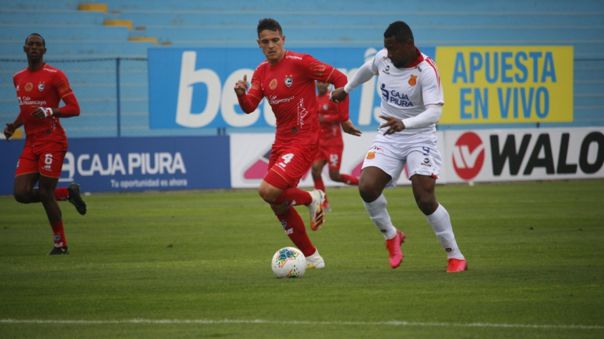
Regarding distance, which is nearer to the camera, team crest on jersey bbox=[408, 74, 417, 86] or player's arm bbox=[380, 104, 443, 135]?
player's arm bbox=[380, 104, 443, 135]

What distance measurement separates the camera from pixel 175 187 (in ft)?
85.7

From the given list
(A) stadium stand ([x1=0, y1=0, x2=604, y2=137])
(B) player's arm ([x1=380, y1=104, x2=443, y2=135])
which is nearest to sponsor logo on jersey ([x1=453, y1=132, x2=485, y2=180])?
(A) stadium stand ([x1=0, y1=0, x2=604, y2=137])

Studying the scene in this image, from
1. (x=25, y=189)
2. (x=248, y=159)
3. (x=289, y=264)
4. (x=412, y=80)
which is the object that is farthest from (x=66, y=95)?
(x=248, y=159)

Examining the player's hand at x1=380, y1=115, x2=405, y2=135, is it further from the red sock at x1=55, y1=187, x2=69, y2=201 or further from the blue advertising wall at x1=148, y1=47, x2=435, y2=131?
the blue advertising wall at x1=148, y1=47, x2=435, y2=131

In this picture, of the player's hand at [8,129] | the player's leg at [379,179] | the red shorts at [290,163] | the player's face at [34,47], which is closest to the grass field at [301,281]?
the player's leg at [379,179]

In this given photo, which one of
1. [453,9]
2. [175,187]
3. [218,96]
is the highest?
[453,9]

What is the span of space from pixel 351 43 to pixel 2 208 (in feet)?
51.0

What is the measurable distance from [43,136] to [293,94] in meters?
3.69

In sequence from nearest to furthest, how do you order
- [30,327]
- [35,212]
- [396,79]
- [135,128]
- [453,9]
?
[30,327] → [396,79] → [35,212] → [135,128] → [453,9]

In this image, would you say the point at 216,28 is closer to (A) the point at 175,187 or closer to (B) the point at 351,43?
(B) the point at 351,43

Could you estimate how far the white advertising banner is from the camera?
2770cm

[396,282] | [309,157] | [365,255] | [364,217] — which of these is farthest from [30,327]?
[364,217]

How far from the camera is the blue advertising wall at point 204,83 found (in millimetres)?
Result: 27797

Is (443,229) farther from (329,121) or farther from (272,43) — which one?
(329,121)
